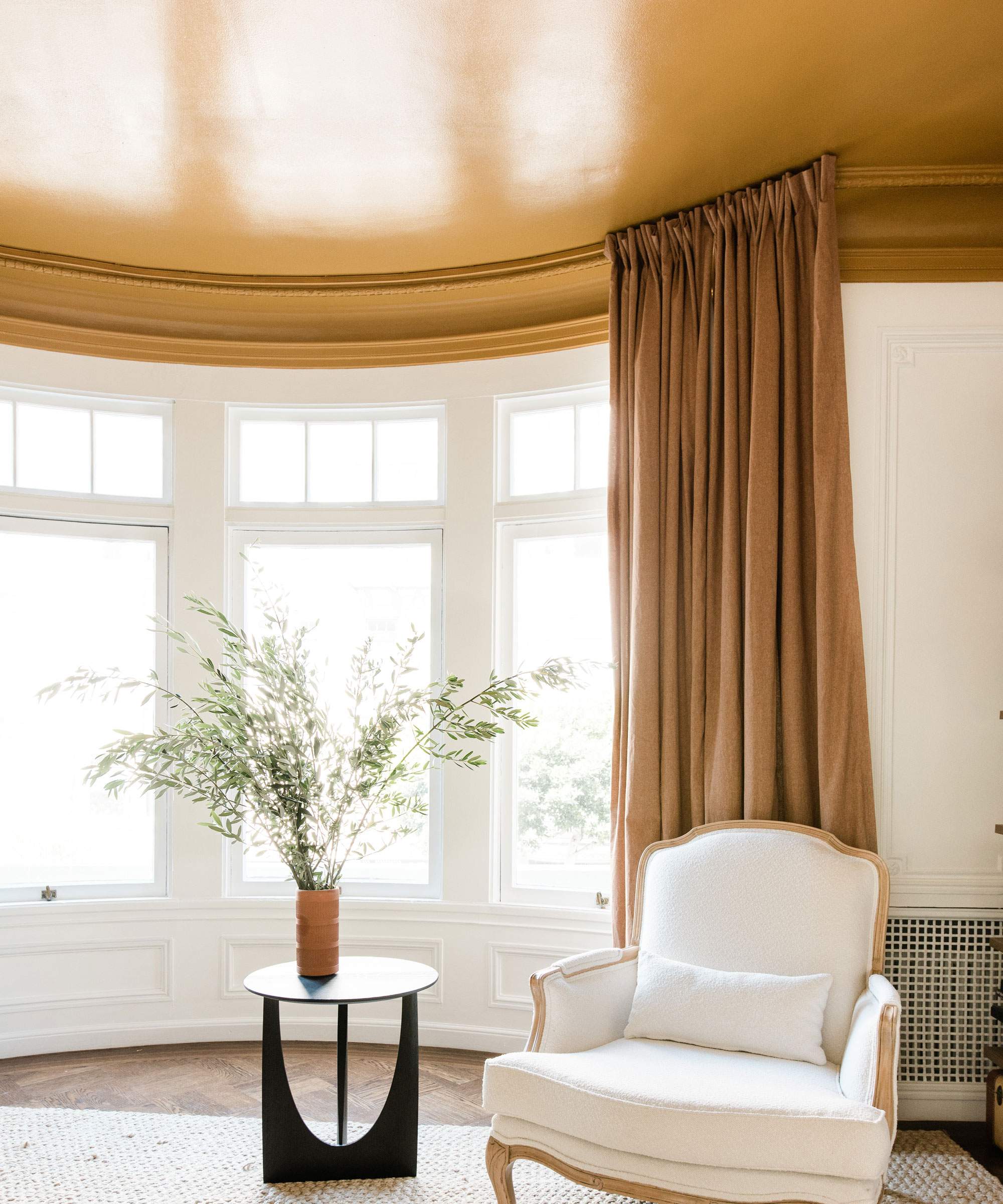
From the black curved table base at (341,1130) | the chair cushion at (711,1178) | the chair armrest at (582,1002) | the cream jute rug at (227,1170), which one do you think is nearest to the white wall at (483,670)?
the cream jute rug at (227,1170)

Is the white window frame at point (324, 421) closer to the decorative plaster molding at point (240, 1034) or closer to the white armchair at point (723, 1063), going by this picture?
the white armchair at point (723, 1063)

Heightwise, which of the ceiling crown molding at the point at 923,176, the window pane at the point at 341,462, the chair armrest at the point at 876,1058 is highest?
the ceiling crown molding at the point at 923,176

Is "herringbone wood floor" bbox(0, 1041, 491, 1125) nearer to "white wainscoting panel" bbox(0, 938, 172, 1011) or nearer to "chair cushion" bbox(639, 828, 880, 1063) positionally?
"white wainscoting panel" bbox(0, 938, 172, 1011)

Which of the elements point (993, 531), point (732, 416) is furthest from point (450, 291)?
point (993, 531)

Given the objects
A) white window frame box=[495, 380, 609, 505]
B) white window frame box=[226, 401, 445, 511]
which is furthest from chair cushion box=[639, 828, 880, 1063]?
white window frame box=[226, 401, 445, 511]

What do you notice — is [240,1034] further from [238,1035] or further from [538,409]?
[538,409]

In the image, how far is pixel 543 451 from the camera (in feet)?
12.5

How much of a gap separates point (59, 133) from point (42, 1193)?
2.92m

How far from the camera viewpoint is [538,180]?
10.1ft

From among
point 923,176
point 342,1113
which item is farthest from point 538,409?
point 342,1113

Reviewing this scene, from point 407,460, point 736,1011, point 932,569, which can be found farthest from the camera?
point 407,460

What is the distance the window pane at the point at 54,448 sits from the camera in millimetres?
3824

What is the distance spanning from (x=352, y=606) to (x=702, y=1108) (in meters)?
2.41

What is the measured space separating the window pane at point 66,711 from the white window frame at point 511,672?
138 centimetres
